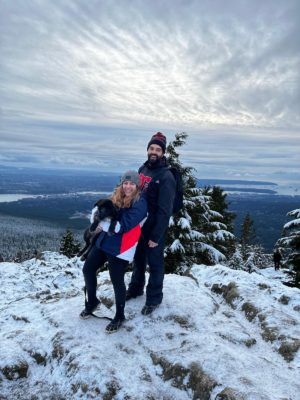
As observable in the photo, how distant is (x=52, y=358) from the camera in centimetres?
561

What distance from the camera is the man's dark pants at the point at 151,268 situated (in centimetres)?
668

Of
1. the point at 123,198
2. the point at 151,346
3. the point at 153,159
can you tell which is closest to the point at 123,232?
the point at 123,198

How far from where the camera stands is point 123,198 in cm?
600

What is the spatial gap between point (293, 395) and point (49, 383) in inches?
147

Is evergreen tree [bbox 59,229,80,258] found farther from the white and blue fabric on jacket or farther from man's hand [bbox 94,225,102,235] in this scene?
the white and blue fabric on jacket

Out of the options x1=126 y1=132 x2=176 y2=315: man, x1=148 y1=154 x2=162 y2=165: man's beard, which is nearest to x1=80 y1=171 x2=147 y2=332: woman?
x1=126 y1=132 x2=176 y2=315: man

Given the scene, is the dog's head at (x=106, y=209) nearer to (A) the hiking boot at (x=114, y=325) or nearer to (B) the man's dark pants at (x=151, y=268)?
(B) the man's dark pants at (x=151, y=268)

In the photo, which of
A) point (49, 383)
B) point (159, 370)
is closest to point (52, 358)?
point (49, 383)

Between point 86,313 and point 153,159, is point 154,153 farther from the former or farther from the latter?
point 86,313

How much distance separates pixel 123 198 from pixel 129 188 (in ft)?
0.77

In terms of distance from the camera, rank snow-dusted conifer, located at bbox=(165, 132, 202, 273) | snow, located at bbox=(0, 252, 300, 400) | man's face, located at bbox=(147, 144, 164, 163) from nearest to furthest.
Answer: snow, located at bbox=(0, 252, 300, 400) < man's face, located at bbox=(147, 144, 164, 163) < snow-dusted conifer, located at bbox=(165, 132, 202, 273)

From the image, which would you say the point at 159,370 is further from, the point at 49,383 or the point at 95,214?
the point at 95,214

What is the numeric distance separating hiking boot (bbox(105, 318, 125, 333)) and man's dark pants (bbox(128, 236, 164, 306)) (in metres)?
0.83

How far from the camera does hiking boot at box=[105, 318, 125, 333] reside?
6.13 metres
